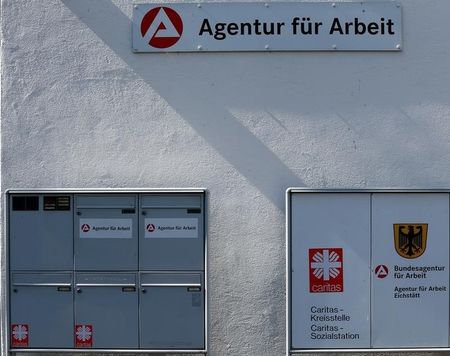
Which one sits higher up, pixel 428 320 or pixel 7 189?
pixel 7 189

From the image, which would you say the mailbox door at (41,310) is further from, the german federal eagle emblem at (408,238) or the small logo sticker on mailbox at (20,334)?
the german federal eagle emblem at (408,238)

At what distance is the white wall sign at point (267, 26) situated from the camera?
297 inches

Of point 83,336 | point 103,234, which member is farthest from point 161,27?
point 83,336

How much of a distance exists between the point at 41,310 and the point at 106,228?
3.47 feet

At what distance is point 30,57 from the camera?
25.1 feet

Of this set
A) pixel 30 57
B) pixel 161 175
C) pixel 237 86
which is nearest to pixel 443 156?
pixel 237 86

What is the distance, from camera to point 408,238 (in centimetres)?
750

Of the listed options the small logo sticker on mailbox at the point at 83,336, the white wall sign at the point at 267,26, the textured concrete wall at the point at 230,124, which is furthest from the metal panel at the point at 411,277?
the small logo sticker on mailbox at the point at 83,336

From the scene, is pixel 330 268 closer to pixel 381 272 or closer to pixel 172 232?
pixel 381 272

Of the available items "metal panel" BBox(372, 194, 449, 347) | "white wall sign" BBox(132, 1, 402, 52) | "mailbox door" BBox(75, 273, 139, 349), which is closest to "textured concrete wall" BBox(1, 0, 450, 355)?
"white wall sign" BBox(132, 1, 402, 52)

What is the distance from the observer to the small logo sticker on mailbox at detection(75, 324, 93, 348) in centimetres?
757

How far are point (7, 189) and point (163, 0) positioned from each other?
8.12ft

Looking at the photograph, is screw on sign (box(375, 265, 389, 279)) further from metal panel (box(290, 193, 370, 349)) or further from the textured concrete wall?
the textured concrete wall

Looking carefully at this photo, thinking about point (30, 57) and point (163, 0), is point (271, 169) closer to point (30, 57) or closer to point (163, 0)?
point (163, 0)
